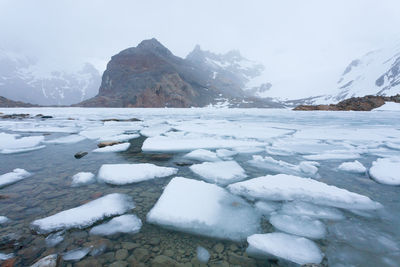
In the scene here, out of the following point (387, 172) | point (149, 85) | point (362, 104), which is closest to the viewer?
point (387, 172)

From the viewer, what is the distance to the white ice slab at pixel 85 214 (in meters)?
2.56

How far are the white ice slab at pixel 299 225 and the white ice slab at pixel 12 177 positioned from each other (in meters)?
4.74

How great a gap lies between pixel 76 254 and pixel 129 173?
87.5 inches

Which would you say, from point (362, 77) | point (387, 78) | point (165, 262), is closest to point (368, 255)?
point (165, 262)

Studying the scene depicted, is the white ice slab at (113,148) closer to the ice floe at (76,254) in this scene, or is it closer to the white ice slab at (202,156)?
the white ice slab at (202,156)

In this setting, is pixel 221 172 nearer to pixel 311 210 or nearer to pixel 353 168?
pixel 311 210

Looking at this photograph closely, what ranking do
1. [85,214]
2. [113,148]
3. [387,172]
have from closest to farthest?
[85,214]
[387,172]
[113,148]

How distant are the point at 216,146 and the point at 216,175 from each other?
2733mm

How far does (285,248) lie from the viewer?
85.7 inches

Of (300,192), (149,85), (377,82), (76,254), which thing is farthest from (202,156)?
(377,82)

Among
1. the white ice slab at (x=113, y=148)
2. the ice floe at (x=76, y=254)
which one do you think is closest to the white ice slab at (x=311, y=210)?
the ice floe at (x=76, y=254)

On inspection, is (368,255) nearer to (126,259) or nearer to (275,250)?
(275,250)

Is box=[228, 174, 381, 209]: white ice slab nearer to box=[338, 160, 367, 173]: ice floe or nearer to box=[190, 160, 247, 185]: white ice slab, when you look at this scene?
box=[190, 160, 247, 185]: white ice slab

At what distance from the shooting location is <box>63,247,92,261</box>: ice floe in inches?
81.3
